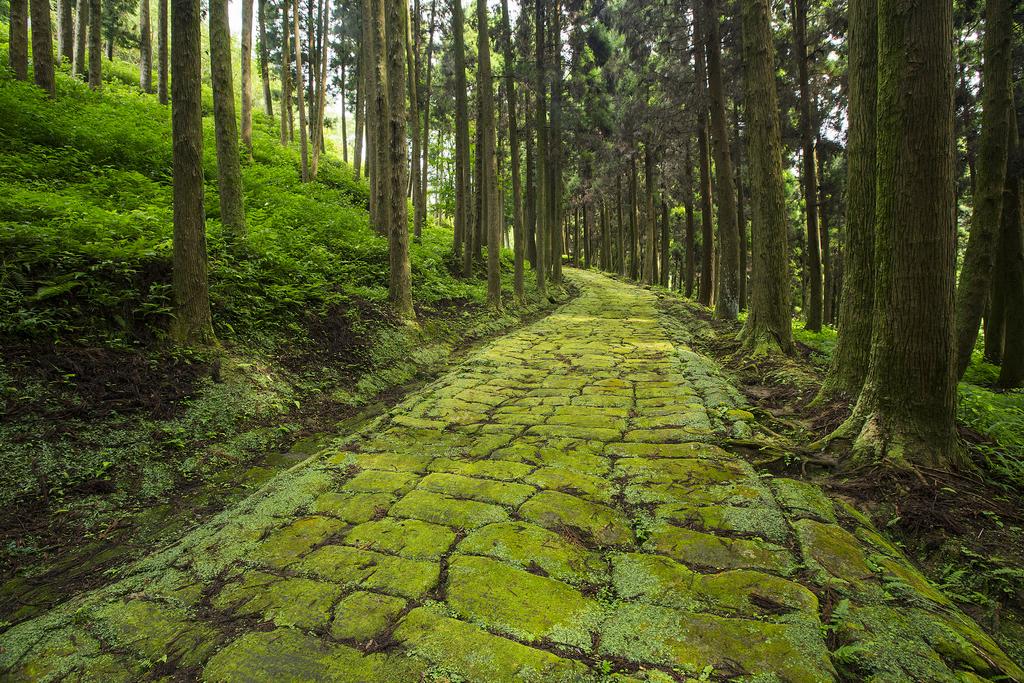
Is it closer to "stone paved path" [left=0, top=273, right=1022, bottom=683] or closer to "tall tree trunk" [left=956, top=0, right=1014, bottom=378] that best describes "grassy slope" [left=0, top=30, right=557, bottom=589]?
"stone paved path" [left=0, top=273, right=1022, bottom=683]

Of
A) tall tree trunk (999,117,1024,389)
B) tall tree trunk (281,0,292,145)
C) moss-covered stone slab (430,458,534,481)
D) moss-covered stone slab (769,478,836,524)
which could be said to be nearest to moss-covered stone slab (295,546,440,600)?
moss-covered stone slab (430,458,534,481)

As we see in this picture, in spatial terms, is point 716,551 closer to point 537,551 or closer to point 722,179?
point 537,551

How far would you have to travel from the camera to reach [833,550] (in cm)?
254

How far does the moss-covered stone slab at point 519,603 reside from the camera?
6.75 feet

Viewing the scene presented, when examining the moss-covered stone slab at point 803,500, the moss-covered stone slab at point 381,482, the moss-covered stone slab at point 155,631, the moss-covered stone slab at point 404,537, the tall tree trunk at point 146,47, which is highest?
the tall tree trunk at point 146,47

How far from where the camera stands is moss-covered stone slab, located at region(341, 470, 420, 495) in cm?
347

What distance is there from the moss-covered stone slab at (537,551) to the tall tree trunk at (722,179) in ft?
35.4

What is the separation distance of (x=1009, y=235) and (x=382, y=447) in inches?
465

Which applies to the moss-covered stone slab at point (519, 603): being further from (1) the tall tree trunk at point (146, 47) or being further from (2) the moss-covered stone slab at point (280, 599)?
(1) the tall tree trunk at point (146, 47)

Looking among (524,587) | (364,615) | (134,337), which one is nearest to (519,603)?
(524,587)

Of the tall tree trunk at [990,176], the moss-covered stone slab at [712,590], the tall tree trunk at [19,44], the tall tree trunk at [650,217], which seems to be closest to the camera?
the moss-covered stone slab at [712,590]

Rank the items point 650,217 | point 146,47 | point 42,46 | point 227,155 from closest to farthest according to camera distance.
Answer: point 227,155, point 42,46, point 146,47, point 650,217

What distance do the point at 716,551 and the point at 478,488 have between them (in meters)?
1.58

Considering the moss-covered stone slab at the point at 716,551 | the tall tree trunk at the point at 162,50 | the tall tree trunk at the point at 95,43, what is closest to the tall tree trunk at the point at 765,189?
the moss-covered stone slab at the point at 716,551
